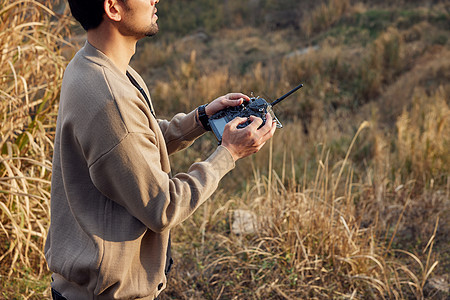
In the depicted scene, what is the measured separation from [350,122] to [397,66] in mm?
2166

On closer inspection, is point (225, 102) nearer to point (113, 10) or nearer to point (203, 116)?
point (203, 116)

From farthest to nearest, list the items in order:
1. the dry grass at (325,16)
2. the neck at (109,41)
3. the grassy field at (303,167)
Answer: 1. the dry grass at (325,16)
2. the grassy field at (303,167)
3. the neck at (109,41)

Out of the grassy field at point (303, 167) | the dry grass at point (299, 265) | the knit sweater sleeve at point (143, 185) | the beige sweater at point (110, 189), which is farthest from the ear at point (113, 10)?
the dry grass at point (299, 265)

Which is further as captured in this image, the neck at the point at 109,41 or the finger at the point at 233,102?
the finger at the point at 233,102

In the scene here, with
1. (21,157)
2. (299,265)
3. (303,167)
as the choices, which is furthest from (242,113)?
(303,167)

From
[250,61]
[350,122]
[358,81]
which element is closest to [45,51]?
[350,122]

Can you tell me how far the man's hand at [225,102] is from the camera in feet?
5.34

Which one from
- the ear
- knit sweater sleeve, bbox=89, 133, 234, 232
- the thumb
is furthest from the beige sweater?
the thumb

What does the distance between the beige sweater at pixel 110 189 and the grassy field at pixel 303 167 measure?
1.19m

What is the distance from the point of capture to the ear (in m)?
1.33

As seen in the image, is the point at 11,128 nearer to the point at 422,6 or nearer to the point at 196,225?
the point at 196,225

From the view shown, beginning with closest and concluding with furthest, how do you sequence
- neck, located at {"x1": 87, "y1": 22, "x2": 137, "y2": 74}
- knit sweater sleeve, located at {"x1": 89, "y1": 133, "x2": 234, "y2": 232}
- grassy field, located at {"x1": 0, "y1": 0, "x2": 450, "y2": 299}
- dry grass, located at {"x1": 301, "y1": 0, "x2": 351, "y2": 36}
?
knit sweater sleeve, located at {"x1": 89, "y1": 133, "x2": 234, "y2": 232}, neck, located at {"x1": 87, "y1": 22, "x2": 137, "y2": 74}, grassy field, located at {"x1": 0, "y1": 0, "x2": 450, "y2": 299}, dry grass, located at {"x1": 301, "y1": 0, "x2": 351, "y2": 36}

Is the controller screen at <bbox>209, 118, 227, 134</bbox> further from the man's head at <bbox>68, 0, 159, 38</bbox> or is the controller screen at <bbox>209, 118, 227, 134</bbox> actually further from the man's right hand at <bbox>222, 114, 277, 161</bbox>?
the man's head at <bbox>68, 0, 159, 38</bbox>

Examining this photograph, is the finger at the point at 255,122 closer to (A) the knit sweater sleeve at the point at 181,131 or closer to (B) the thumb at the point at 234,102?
(B) the thumb at the point at 234,102
